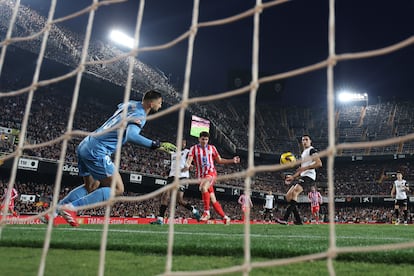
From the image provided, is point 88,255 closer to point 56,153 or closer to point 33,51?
point 56,153

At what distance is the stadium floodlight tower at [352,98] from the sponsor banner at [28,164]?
1136 inches

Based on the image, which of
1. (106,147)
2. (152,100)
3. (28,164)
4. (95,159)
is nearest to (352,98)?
(28,164)

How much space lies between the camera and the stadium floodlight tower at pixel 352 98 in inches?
1426

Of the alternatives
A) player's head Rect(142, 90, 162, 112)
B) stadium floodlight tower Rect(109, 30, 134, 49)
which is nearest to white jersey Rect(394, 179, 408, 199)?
player's head Rect(142, 90, 162, 112)

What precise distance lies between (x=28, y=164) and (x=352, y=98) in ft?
98.0

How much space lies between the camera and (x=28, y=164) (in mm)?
17328

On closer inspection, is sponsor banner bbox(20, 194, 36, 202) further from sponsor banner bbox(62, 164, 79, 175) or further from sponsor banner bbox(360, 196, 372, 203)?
sponsor banner bbox(360, 196, 372, 203)

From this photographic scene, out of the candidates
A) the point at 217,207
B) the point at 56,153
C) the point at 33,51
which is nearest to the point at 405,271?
the point at 217,207

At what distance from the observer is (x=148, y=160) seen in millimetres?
24344

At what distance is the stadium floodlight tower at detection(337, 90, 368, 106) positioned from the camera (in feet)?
119

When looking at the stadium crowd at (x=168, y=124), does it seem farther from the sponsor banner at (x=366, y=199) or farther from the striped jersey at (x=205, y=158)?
the striped jersey at (x=205, y=158)

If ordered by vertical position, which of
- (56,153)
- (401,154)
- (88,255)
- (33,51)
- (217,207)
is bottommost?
(88,255)

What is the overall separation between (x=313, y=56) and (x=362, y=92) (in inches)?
231

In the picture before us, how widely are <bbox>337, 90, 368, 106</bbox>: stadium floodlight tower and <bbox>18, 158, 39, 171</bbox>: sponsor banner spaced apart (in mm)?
28842
